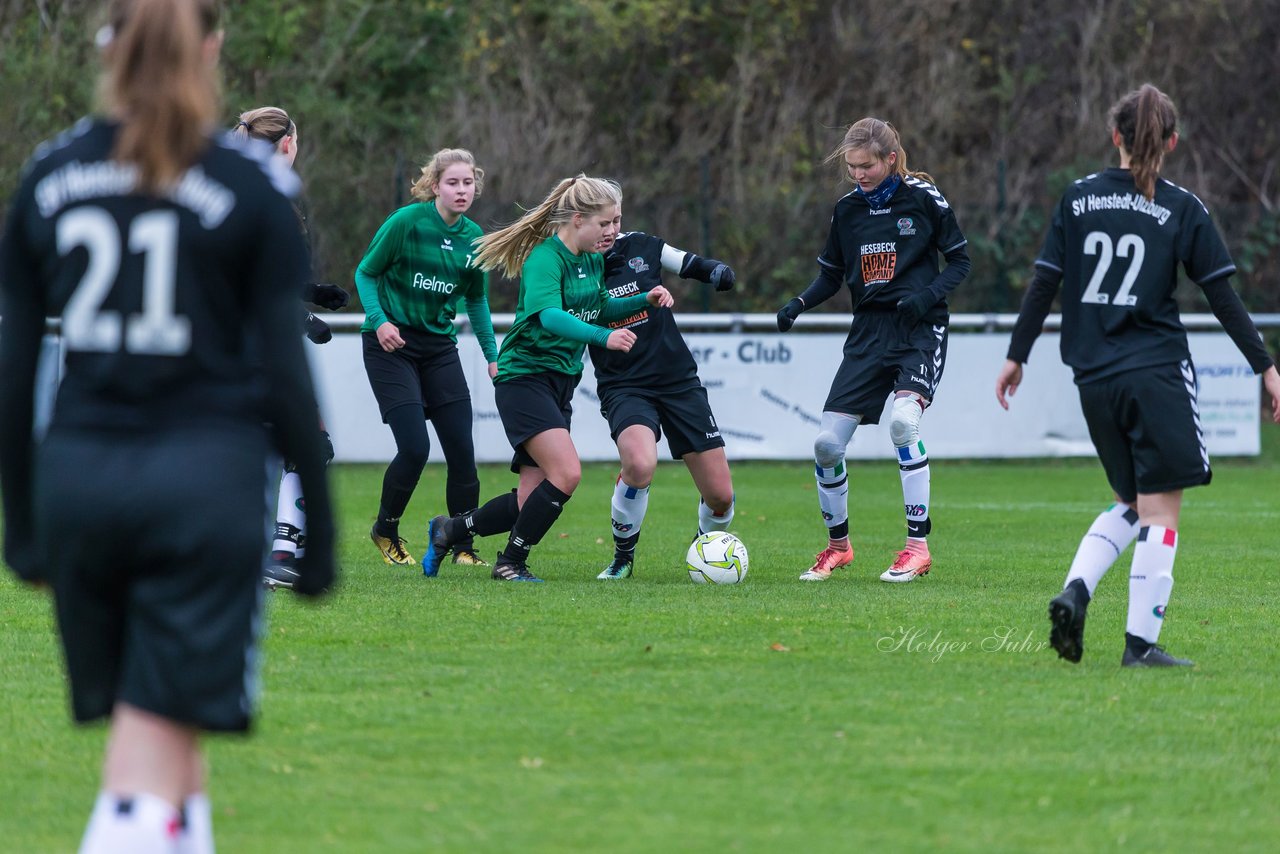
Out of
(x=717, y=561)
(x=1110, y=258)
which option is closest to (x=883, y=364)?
(x=717, y=561)

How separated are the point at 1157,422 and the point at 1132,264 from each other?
Answer: 531mm

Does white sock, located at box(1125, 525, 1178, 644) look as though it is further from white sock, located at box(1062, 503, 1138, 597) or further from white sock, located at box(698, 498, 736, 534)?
white sock, located at box(698, 498, 736, 534)

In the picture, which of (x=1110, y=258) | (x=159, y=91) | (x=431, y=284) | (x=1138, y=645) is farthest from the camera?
(x=431, y=284)

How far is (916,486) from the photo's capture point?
880cm

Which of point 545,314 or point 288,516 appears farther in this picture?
point 288,516

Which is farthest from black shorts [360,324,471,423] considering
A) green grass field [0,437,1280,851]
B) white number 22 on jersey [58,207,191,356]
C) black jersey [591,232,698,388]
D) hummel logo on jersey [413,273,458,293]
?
white number 22 on jersey [58,207,191,356]

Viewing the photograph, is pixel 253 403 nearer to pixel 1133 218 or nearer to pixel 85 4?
pixel 1133 218

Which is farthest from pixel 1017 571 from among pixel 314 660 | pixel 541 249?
pixel 314 660

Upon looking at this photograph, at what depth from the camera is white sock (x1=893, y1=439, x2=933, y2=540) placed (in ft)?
28.8

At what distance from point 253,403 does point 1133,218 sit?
12.7 feet

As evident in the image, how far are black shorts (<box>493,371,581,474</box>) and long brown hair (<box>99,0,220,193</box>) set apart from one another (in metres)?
5.57

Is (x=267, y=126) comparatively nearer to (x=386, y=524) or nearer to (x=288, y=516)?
(x=288, y=516)

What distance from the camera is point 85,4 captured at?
21.6m

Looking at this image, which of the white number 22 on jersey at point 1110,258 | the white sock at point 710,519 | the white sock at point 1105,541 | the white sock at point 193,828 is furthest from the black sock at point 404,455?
the white sock at point 193,828
